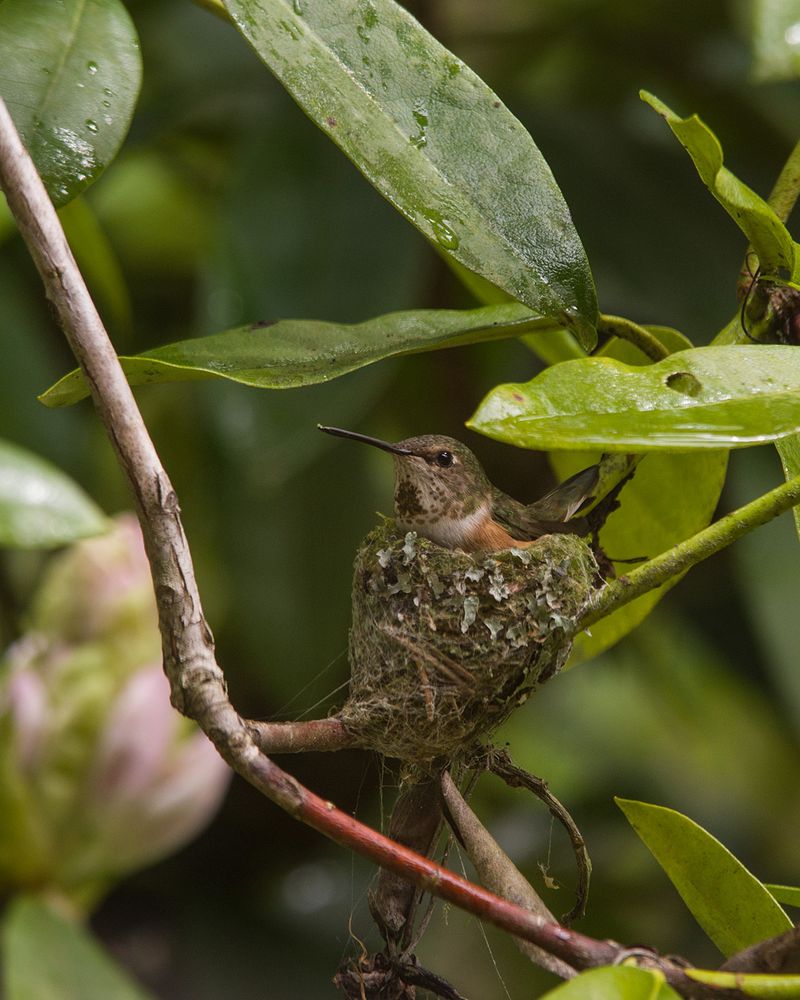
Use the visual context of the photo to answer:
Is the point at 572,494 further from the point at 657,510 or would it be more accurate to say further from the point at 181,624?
the point at 181,624

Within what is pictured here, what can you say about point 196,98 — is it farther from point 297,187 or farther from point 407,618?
point 407,618

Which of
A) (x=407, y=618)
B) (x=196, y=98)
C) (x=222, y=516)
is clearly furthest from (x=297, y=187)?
(x=407, y=618)

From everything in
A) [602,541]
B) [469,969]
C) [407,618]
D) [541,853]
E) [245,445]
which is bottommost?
[469,969]

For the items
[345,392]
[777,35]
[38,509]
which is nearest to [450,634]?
[38,509]

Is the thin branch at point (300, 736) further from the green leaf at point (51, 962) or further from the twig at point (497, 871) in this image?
the green leaf at point (51, 962)

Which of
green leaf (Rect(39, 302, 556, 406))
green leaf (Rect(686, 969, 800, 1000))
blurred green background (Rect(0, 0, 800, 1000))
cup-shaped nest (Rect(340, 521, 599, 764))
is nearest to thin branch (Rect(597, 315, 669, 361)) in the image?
green leaf (Rect(39, 302, 556, 406))

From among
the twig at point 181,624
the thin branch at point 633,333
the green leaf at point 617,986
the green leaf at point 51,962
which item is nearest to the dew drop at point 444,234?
the thin branch at point 633,333
